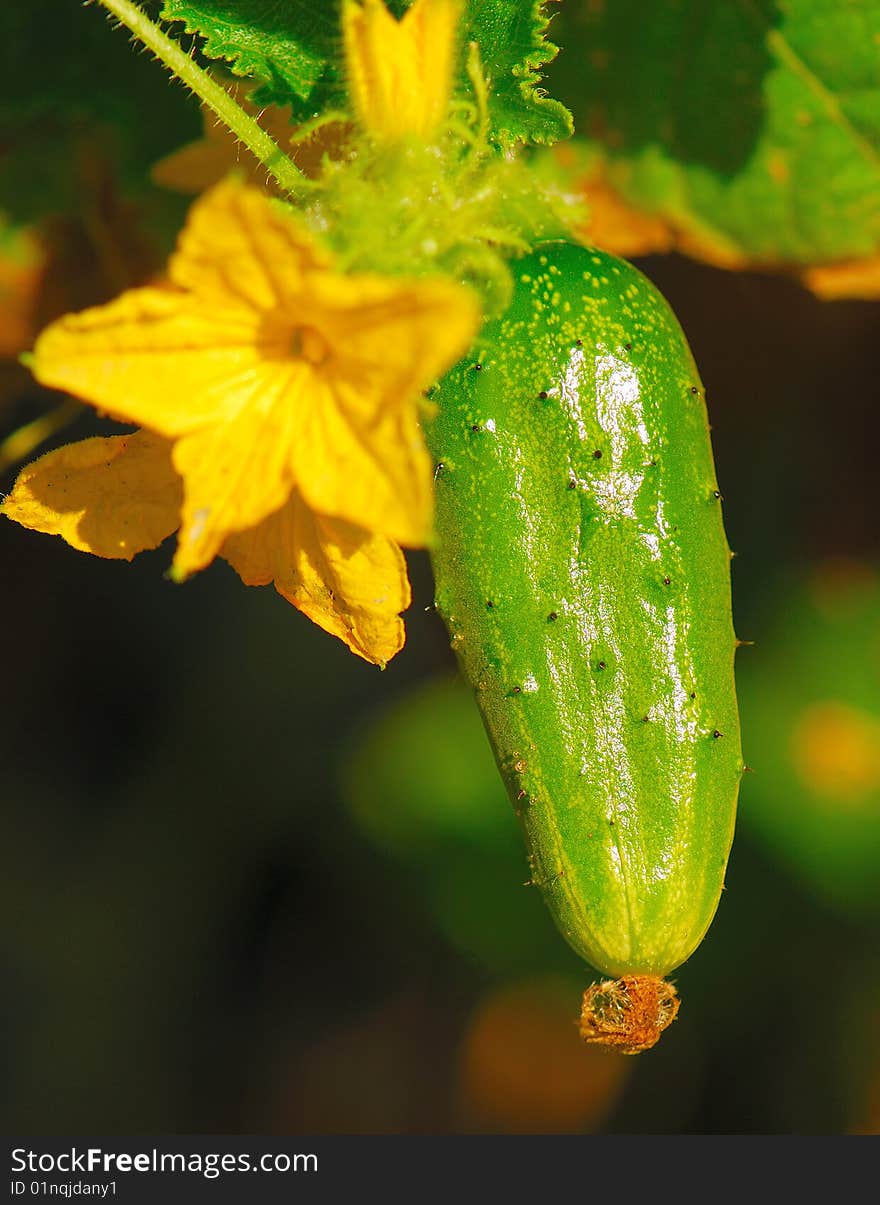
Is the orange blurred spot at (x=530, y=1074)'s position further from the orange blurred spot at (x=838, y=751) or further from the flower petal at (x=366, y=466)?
the flower petal at (x=366, y=466)

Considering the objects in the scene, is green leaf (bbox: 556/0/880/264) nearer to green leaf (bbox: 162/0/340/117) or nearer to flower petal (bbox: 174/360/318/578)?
green leaf (bbox: 162/0/340/117)

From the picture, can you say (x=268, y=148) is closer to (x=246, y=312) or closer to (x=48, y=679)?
(x=246, y=312)

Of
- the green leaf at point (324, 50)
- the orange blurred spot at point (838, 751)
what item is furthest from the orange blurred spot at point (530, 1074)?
the green leaf at point (324, 50)

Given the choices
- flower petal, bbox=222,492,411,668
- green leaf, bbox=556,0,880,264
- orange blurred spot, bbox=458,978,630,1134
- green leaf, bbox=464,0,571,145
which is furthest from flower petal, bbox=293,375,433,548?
orange blurred spot, bbox=458,978,630,1134

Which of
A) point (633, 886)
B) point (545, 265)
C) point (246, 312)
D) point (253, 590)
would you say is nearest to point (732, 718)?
point (633, 886)

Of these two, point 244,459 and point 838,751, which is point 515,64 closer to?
point 244,459
